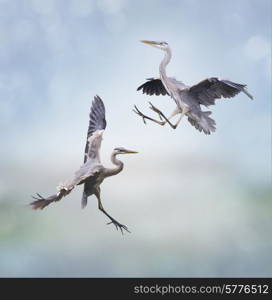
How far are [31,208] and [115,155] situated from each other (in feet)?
4.17

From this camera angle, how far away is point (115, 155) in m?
8.68

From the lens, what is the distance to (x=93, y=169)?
27.9 feet

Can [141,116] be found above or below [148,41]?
below

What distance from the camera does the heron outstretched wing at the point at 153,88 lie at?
977cm

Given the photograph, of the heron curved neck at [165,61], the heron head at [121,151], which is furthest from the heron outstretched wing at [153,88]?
A: the heron head at [121,151]

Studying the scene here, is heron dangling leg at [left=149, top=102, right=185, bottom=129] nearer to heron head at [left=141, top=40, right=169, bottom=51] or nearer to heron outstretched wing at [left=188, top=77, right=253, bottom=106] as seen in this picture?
heron outstretched wing at [left=188, top=77, right=253, bottom=106]

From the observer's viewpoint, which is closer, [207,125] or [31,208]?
[31,208]

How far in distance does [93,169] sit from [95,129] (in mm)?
787

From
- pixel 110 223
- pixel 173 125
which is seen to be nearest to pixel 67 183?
pixel 110 223

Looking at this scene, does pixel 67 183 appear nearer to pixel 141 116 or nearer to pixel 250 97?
pixel 141 116

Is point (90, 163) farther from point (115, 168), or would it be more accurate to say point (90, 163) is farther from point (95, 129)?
point (95, 129)

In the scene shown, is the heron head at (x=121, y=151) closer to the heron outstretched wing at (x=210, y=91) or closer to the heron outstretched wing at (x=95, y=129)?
the heron outstretched wing at (x=95, y=129)

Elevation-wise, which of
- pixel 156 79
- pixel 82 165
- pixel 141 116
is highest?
pixel 156 79

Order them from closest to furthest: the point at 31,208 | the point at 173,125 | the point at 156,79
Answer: the point at 31,208, the point at 173,125, the point at 156,79
